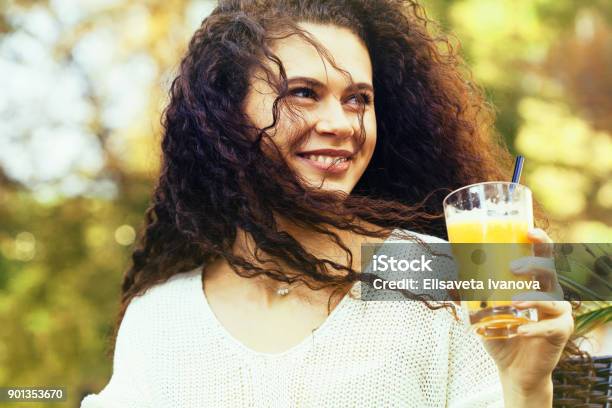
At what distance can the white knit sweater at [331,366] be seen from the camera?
5.65 feet

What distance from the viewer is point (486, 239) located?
1.35 meters

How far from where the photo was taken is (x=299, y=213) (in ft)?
6.19

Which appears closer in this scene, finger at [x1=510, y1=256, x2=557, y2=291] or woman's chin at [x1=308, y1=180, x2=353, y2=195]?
finger at [x1=510, y1=256, x2=557, y2=291]

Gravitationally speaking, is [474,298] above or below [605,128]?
below

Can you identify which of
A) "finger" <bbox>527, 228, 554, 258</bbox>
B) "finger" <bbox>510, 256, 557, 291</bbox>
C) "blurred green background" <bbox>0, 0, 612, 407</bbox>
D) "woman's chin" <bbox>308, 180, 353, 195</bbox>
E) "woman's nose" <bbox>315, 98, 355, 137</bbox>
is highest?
"blurred green background" <bbox>0, 0, 612, 407</bbox>

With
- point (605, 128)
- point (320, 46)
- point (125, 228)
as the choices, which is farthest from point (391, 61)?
point (605, 128)

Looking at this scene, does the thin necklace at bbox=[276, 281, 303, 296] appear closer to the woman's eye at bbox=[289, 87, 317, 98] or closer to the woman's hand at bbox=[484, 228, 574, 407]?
the woman's eye at bbox=[289, 87, 317, 98]

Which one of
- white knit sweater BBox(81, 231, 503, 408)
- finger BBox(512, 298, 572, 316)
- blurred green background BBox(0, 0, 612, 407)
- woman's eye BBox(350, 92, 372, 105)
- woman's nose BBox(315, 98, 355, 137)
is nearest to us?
finger BBox(512, 298, 572, 316)

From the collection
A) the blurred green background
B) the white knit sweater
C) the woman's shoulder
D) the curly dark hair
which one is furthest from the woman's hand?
the blurred green background

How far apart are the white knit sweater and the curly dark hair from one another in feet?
0.44

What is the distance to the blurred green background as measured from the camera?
5.39 metres

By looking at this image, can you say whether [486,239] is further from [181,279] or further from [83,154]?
[83,154]

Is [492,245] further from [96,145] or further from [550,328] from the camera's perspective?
[96,145]

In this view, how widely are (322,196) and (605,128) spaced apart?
4.58 metres
